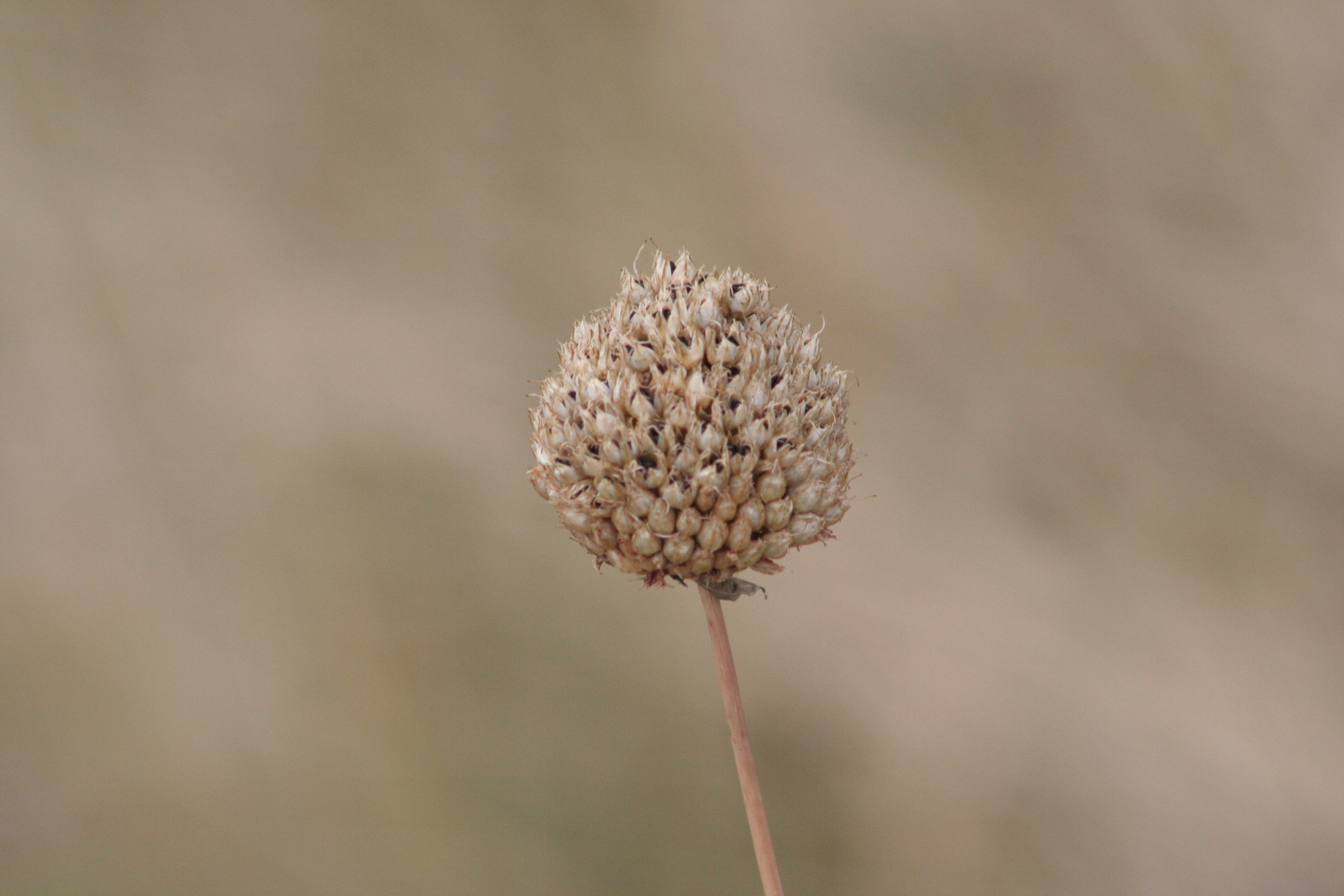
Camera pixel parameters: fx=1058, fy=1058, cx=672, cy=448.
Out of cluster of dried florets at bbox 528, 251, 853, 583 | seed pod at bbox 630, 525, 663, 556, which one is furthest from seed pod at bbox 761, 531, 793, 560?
seed pod at bbox 630, 525, 663, 556

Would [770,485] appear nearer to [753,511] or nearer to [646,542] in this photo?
[753,511]

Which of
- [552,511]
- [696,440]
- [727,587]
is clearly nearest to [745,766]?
[727,587]

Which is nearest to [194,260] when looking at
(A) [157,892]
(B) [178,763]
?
(B) [178,763]

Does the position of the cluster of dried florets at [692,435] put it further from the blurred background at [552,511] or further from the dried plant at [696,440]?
the blurred background at [552,511]

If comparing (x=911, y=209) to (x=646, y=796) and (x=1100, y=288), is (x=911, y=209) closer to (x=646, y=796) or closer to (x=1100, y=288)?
(x=1100, y=288)

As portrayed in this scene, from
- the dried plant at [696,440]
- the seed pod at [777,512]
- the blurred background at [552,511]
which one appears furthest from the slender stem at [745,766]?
the blurred background at [552,511]

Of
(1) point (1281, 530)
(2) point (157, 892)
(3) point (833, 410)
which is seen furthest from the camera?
(1) point (1281, 530)
